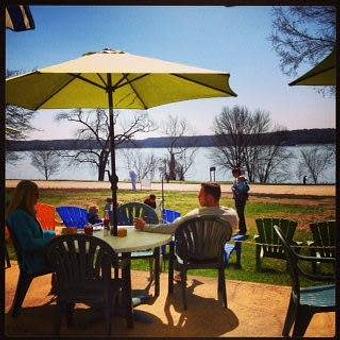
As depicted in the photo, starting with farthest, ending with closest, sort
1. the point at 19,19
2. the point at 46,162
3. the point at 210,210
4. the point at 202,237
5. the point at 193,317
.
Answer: the point at 46,162, the point at 19,19, the point at 210,210, the point at 202,237, the point at 193,317

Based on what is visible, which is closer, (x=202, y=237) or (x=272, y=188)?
(x=202, y=237)

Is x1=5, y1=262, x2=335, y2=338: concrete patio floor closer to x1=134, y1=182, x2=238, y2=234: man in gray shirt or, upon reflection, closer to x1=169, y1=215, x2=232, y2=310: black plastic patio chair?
x1=169, y1=215, x2=232, y2=310: black plastic patio chair

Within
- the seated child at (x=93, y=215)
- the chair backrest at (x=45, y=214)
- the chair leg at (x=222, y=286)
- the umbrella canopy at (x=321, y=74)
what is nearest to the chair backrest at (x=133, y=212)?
the seated child at (x=93, y=215)

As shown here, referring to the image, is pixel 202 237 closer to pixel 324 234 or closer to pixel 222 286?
pixel 222 286

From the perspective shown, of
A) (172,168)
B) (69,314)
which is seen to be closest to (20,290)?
(69,314)

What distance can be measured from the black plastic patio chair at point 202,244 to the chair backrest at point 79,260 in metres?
1.04

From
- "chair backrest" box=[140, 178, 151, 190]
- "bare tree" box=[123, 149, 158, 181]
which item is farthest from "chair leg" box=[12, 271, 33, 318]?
"bare tree" box=[123, 149, 158, 181]

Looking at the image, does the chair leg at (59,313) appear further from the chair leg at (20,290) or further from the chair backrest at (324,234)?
the chair backrest at (324,234)

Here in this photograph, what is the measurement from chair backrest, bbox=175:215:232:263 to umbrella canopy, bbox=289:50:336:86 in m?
1.49

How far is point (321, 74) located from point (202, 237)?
1.84 m

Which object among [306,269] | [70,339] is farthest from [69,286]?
[306,269]

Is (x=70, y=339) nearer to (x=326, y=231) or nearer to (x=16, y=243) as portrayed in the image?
(x=16, y=243)

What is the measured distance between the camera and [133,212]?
577 centimetres

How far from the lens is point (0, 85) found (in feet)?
10.0
